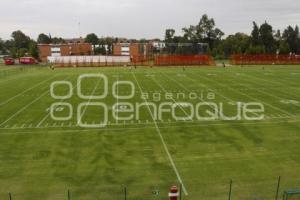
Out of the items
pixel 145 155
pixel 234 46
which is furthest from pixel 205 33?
pixel 145 155

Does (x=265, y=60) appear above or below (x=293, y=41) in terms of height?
below

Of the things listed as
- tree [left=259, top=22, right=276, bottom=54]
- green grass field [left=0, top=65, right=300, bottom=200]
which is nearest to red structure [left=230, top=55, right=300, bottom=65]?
tree [left=259, top=22, right=276, bottom=54]

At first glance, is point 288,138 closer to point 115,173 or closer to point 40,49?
point 115,173

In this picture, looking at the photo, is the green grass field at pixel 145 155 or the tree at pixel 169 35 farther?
the tree at pixel 169 35

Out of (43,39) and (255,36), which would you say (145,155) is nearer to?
(255,36)

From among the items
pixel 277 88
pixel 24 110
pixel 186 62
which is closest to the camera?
pixel 24 110

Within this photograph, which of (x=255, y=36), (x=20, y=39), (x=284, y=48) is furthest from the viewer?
(x=20, y=39)

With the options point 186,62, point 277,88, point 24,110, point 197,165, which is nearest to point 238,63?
point 186,62

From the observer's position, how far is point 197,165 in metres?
15.0

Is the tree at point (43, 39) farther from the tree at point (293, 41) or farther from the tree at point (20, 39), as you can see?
the tree at point (293, 41)

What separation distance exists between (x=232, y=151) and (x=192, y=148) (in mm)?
1798

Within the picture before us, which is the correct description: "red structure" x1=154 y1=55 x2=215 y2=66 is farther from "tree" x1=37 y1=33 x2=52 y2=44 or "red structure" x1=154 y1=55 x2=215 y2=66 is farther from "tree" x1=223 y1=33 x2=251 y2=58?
"tree" x1=37 y1=33 x2=52 y2=44

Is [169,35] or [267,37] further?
[169,35]

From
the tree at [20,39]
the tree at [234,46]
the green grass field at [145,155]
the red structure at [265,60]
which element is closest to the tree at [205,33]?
the tree at [234,46]
